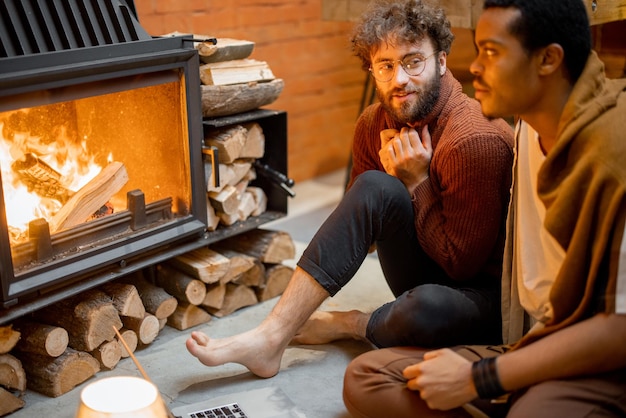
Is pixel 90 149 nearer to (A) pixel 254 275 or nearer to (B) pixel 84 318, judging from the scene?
(B) pixel 84 318

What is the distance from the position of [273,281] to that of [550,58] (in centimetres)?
135

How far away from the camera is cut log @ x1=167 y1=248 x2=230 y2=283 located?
2.38 m

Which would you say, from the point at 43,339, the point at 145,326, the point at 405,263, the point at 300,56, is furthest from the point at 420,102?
the point at 300,56

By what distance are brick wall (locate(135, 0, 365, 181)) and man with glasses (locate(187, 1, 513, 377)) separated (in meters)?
1.11

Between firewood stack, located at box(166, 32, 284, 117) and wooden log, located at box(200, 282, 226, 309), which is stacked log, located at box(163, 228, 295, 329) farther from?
firewood stack, located at box(166, 32, 284, 117)

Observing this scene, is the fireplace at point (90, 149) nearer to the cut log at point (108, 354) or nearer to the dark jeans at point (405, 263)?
the cut log at point (108, 354)

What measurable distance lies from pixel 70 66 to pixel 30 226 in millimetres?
405

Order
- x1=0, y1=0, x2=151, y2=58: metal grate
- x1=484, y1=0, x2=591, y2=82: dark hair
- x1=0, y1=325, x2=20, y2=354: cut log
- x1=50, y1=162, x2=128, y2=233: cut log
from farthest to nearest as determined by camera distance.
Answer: x1=50, y1=162, x2=128, y2=233: cut log < x1=0, y1=325, x2=20, y2=354: cut log < x1=0, y1=0, x2=151, y2=58: metal grate < x1=484, y1=0, x2=591, y2=82: dark hair

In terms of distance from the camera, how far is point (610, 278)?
1431 millimetres

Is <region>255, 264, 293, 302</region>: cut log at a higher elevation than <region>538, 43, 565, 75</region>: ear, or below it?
below

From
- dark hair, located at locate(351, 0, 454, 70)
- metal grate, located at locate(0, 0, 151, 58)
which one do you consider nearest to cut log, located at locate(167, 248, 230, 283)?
metal grate, located at locate(0, 0, 151, 58)

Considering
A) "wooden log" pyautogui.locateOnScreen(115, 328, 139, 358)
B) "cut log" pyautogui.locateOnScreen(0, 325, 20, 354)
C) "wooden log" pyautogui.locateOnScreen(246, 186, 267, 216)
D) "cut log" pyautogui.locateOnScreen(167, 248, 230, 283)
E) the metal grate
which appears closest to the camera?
the metal grate

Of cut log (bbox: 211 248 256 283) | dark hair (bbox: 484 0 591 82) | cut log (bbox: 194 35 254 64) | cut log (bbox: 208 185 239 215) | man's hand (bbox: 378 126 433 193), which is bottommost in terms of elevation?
cut log (bbox: 211 248 256 283)

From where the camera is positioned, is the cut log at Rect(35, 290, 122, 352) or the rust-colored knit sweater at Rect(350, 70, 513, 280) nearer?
the rust-colored knit sweater at Rect(350, 70, 513, 280)
